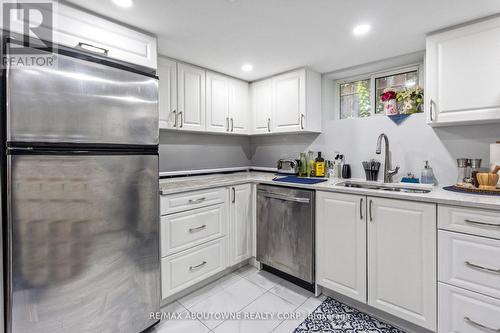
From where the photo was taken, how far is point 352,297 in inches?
73.5

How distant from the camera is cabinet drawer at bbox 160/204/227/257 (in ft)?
6.13

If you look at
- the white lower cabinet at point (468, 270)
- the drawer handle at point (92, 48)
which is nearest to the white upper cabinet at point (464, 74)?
the white lower cabinet at point (468, 270)

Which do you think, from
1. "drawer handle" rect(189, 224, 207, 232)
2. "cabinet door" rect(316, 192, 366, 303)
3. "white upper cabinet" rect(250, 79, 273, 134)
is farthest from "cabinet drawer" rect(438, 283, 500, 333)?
"white upper cabinet" rect(250, 79, 273, 134)

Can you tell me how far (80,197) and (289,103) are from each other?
2.11m

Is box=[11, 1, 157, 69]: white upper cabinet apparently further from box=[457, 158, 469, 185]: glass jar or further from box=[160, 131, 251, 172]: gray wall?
box=[457, 158, 469, 185]: glass jar

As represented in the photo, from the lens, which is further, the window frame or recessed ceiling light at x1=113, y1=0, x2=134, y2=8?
the window frame

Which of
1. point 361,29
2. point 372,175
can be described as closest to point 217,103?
point 361,29

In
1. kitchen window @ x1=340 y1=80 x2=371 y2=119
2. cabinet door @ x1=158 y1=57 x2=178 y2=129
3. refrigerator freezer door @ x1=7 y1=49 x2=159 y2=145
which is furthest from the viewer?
kitchen window @ x1=340 y1=80 x2=371 y2=119

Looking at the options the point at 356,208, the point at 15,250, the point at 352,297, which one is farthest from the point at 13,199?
the point at 352,297

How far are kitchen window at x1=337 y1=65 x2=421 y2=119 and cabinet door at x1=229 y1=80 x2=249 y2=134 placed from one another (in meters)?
1.15

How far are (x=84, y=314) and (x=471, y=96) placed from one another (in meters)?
2.84

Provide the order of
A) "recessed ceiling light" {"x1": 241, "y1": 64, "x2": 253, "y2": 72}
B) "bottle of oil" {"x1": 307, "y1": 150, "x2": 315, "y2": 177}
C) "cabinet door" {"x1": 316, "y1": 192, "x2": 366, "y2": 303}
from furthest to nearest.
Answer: "bottle of oil" {"x1": 307, "y1": 150, "x2": 315, "y2": 177}, "recessed ceiling light" {"x1": 241, "y1": 64, "x2": 253, "y2": 72}, "cabinet door" {"x1": 316, "y1": 192, "x2": 366, "y2": 303}

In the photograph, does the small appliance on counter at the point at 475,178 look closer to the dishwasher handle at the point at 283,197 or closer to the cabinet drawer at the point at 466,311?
the cabinet drawer at the point at 466,311

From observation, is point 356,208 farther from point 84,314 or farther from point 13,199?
point 13,199
